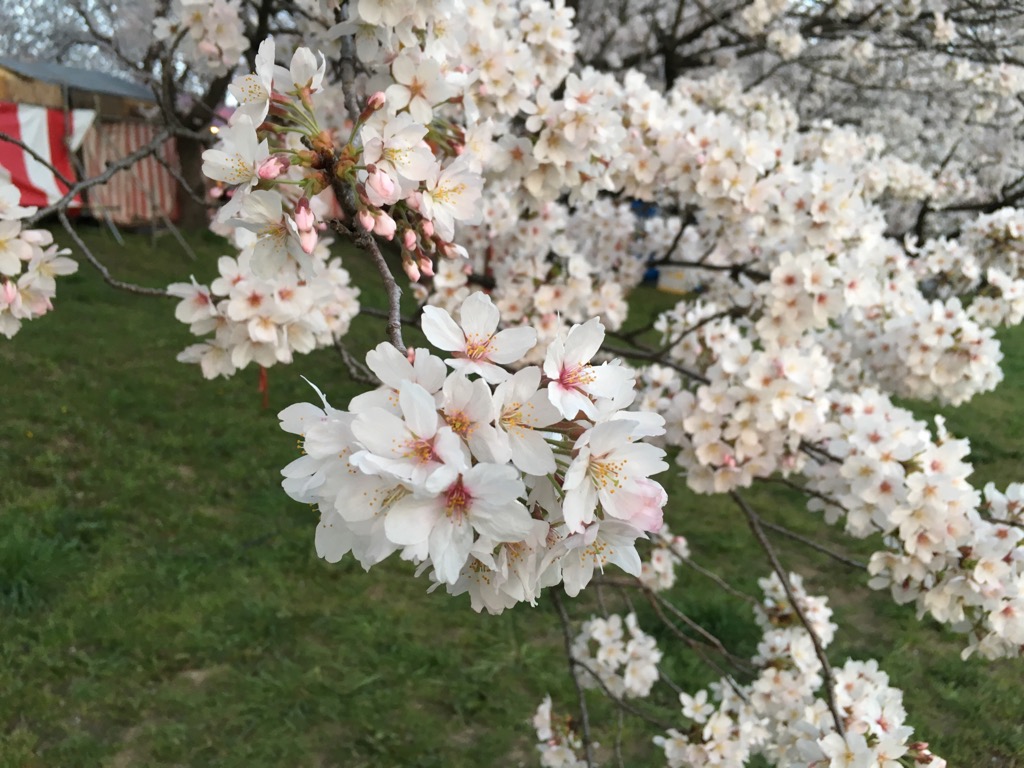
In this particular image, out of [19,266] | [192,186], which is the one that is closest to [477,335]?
[19,266]

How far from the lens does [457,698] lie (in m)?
3.10

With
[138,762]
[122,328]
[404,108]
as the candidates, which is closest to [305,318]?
[404,108]

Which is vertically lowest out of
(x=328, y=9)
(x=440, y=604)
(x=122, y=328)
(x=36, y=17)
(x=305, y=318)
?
(x=122, y=328)

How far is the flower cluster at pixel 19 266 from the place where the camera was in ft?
5.56

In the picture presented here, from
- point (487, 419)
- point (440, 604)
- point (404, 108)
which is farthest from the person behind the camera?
point (440, 604)

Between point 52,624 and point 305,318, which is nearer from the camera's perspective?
point 305,318

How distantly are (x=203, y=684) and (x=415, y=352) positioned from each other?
2642 millimetres

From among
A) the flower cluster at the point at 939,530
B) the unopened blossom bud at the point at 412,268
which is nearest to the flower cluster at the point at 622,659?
the flower cluster at the point at 939,530

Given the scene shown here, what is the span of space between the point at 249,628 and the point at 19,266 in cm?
200

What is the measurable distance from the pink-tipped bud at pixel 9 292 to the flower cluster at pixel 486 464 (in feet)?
3.94

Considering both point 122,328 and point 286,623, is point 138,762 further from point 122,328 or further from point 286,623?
point 122,328

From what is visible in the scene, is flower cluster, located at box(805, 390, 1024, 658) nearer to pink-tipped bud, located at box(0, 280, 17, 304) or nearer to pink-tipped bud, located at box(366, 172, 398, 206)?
pink-tipped bud, located at box(366, 172, 398, 206)

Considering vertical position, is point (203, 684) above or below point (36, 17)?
below

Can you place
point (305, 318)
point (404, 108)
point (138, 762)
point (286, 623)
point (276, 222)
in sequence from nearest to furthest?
point (276, 222) → point (404, 108) → point (305, 318) → point (138, 762) → point (286, 623)
